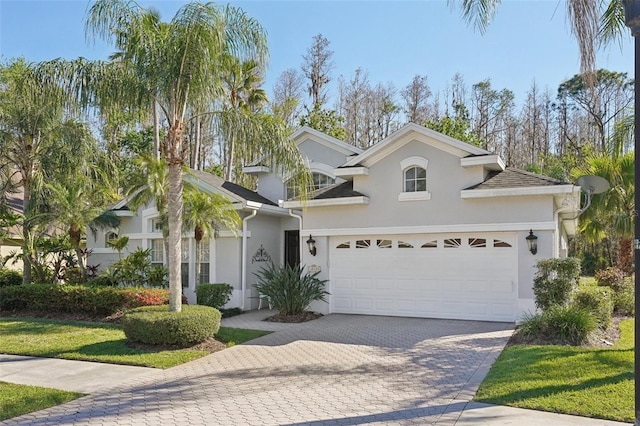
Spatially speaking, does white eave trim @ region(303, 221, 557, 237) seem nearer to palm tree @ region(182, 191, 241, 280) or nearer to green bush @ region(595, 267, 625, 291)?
palm tree @ region(182, 191, 241, 280)

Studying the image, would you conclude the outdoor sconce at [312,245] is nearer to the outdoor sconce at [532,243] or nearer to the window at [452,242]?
Answer: the window at [452,242]

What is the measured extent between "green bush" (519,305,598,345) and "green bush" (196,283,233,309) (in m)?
8.65

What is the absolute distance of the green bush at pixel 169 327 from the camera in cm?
1002

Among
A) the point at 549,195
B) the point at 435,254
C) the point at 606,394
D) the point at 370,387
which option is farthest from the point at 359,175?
the point at 606,394

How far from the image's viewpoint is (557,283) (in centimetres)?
1130

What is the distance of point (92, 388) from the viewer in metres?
7.79

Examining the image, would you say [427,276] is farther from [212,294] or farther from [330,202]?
[212,294]

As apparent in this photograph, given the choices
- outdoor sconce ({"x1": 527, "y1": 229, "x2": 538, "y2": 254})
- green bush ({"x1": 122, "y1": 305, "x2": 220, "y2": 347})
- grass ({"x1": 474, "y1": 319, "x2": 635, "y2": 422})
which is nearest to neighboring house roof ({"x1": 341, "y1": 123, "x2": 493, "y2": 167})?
outdoor sconce ({"x1": 527, "y1": 229, "x2": 538, "y2": 254})

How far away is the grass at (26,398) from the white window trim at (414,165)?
9963 mm

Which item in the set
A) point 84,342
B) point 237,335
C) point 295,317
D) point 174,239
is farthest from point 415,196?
point 84,342

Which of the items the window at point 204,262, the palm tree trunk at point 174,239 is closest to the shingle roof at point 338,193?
the window at point 204,262

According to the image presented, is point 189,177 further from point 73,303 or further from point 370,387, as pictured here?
point 370,387

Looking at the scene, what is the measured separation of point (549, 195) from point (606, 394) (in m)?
7.10

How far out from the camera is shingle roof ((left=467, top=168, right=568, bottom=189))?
1324 cm
